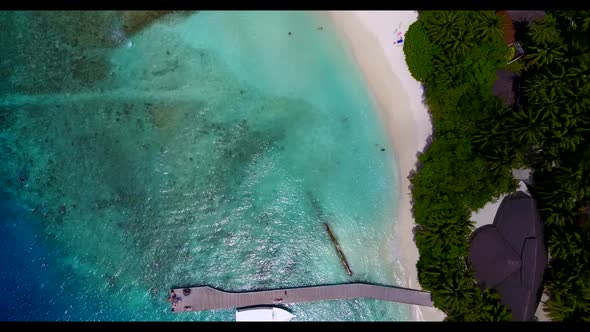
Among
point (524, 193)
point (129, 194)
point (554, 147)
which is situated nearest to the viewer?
point (554, 147)

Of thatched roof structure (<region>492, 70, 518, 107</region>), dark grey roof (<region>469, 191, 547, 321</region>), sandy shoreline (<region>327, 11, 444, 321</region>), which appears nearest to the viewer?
dark grey roof (<region>469, 191, 547, 321</region>)

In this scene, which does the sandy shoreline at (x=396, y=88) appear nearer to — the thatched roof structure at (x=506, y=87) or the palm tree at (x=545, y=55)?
the thatched roof structure at (x=506, y=87)

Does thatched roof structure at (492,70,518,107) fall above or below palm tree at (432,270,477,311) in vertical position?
above

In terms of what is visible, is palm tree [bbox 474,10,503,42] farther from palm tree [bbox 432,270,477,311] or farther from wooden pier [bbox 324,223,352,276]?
wooden pier [bbox 324,223,352,276]

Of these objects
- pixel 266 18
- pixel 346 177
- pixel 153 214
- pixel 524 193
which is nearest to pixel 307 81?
pixel 266 18

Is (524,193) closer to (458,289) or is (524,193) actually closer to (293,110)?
(458,289)

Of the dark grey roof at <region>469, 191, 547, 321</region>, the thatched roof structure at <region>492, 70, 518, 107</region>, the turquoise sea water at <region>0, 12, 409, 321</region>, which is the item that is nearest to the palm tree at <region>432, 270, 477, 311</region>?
the dark grey roof at <region>469, 191, 547, 321</region>
